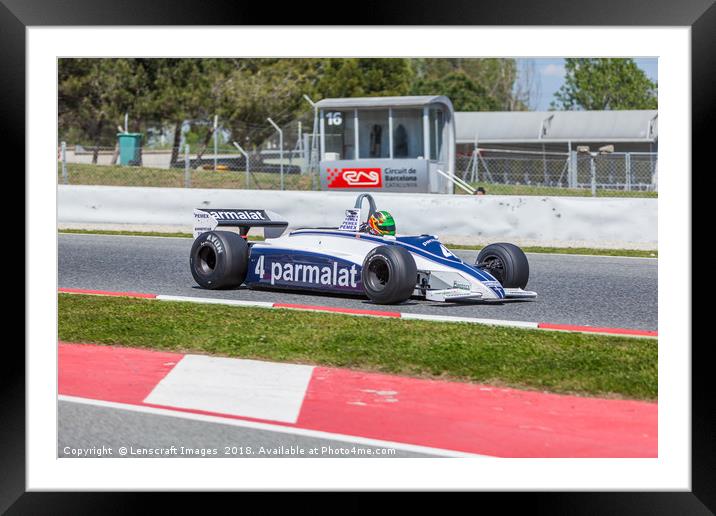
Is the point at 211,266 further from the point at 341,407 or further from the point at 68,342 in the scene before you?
the point at 341,407

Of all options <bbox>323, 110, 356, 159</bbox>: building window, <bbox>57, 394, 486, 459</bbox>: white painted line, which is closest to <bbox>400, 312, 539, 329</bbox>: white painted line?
<bbox>57, 394, 486, 459</bbox>: white painted line

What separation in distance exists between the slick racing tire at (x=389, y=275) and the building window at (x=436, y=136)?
46.8 feet

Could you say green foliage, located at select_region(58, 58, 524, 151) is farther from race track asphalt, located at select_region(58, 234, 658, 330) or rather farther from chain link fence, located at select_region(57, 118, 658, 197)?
race track asphalt, located at select_region(58, 234, 658, 330)

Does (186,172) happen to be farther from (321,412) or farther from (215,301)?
(321,412)

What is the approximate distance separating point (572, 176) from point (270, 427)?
18.6 m

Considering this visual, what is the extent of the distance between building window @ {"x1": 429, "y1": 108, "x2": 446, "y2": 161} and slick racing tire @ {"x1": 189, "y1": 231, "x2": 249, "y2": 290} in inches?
535

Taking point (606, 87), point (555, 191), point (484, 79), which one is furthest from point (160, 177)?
point (484, 79)

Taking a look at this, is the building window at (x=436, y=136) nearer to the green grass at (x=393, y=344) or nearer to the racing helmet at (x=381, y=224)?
the racing helmet at (x=381, y=224)

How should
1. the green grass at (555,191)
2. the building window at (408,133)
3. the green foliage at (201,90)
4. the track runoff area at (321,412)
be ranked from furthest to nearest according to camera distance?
the green foliage at (201,90), the building window at (408,133), the green grass at (555,191), the track runoff area at (321,412)

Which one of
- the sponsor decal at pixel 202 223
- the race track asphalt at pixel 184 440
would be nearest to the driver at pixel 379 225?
the sponsor decal at pixel 202 223

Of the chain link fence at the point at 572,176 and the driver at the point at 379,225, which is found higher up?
the chain link fence at the point at 572,176

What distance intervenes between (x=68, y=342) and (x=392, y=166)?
14913mm

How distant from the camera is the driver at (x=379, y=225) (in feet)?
29.1
